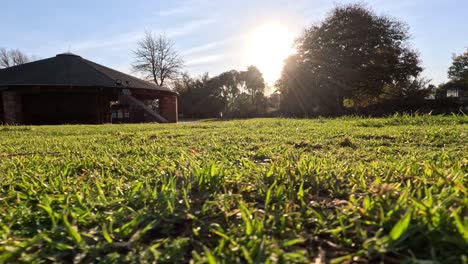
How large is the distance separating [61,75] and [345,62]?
20.5 meters

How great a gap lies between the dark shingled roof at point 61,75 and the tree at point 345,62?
11.4 m

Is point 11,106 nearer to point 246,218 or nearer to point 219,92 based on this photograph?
point 246,218

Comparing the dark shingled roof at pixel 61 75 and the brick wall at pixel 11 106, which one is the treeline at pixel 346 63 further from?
the brick wall at pixel 11 106

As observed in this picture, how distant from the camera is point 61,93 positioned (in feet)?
72.9

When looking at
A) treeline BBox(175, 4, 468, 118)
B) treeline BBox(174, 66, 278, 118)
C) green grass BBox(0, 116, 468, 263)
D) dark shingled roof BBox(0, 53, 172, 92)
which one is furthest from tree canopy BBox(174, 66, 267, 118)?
green grass BBox(0, 116, 468, 263)

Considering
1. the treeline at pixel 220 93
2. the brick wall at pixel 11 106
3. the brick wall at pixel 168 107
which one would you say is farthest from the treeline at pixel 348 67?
the brick wall at pixel 11 106

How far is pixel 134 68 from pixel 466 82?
39434 mm

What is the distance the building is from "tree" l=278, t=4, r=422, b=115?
11792 millimetres

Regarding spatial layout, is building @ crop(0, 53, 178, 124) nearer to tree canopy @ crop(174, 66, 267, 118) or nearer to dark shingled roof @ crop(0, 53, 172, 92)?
dark shingled roof @ crop(0, 53, 172, 92)

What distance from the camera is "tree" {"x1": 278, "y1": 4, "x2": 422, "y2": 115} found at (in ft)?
91.6

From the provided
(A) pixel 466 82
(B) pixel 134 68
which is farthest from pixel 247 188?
(B) pixel 134 68

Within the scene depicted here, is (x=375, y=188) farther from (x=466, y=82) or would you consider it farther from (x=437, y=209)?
(x=466, y=82)

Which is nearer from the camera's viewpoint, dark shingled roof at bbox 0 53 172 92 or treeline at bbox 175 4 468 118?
dark shingled roof at bbox 0 53 172 92

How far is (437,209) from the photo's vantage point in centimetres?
101
